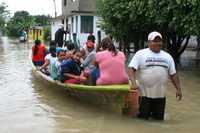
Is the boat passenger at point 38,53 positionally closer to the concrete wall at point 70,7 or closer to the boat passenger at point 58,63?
the boat passenger at point 58,63

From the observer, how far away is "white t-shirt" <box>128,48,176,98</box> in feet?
30.9

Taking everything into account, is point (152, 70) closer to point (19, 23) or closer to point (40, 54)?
point (40, 54)

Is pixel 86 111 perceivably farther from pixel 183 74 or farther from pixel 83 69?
pixel 183 74

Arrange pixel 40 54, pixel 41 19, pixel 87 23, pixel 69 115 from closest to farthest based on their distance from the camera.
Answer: pixel 69 115
pixel 40 54
pixel 87 23
pixel 41 19

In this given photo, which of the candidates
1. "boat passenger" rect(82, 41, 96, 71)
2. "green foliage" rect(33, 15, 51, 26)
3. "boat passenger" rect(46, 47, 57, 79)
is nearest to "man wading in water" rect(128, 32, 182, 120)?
"boat passenger" rect(82, 41, 96, 71)

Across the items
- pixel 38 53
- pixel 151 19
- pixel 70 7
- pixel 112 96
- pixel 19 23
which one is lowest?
pixel 19 23

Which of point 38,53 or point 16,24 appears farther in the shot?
point 16,24

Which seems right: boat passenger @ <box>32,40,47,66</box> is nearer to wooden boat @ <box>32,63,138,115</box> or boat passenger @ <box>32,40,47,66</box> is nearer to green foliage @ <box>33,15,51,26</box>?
wooden boat @ <box>32,63,138,115</box>

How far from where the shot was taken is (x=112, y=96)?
33.9 ft

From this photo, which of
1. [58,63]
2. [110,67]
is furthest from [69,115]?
[58,63]

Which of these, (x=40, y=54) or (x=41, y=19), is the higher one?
(x=40, y=54)

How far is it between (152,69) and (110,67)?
4.40 feet

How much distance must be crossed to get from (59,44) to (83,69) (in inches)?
440

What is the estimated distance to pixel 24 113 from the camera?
11336 mm
